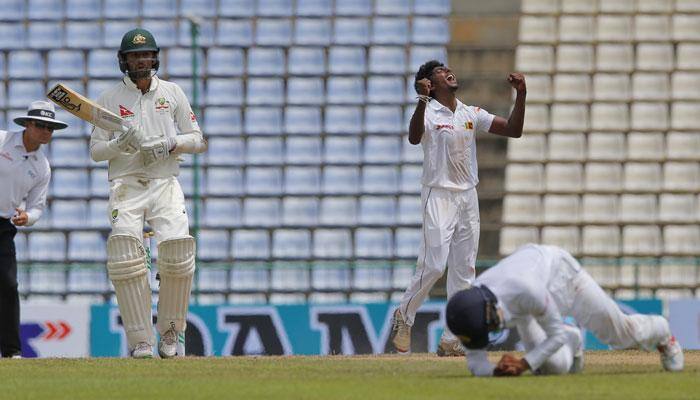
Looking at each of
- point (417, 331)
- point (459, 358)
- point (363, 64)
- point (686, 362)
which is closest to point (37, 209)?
point (459, 358)

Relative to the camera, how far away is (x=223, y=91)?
21.8m

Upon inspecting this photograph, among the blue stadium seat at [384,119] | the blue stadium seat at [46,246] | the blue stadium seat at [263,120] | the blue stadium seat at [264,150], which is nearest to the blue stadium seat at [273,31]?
the blue stadium seat at [263,120]

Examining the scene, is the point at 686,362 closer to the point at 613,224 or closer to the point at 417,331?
the point at 417,331

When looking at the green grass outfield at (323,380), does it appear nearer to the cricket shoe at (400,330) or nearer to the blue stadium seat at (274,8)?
the cricket shoe at (400,330)

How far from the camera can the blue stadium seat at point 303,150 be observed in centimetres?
2105

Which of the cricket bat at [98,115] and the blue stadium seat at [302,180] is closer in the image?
the cricket bat at [98,115]

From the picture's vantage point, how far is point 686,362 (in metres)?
9.13

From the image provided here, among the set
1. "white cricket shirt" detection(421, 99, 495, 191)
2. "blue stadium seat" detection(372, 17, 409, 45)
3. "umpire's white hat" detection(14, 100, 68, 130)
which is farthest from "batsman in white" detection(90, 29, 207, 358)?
"blue stadium seat" detection(372, 17, 409, 45)

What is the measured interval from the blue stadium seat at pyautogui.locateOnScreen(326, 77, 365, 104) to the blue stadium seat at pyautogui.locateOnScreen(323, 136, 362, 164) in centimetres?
64

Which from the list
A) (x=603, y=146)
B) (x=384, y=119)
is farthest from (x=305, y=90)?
(x=603, y=146)

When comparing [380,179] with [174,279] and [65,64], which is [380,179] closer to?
[65,64]

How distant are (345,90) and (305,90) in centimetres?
60

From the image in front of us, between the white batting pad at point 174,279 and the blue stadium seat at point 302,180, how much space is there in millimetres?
10901

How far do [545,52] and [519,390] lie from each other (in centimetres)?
1591
